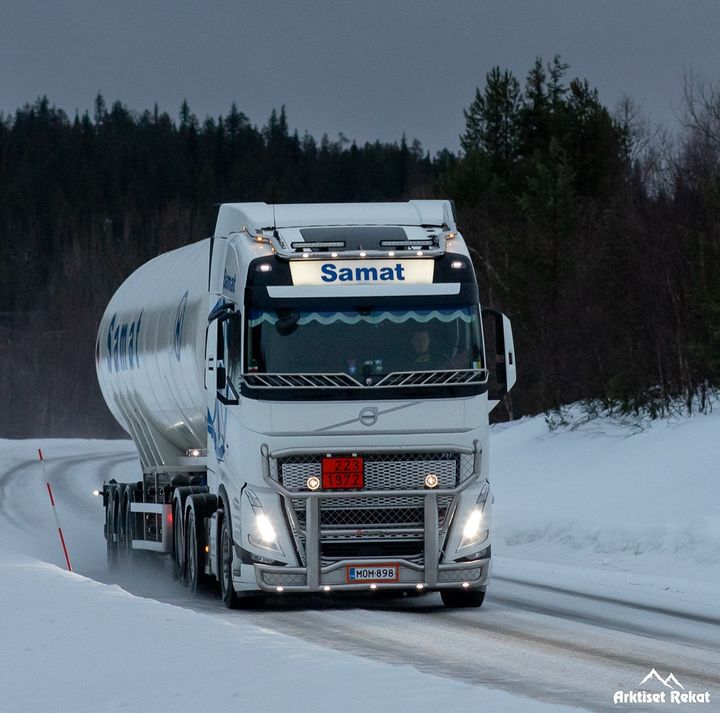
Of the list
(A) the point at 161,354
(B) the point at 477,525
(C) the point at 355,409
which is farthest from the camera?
(A) the point at 161,354

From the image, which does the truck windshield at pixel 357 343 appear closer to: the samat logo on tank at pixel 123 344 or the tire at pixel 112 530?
the samat logo on tank at pixel 123 344

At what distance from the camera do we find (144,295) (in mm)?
20203

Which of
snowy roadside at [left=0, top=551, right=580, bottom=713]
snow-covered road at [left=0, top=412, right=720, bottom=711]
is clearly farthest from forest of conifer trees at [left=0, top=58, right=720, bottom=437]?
snowy roadside at [left=0, top=551, right=580, bottom=713]

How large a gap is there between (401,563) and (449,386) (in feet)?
5.64

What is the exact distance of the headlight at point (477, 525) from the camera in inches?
542

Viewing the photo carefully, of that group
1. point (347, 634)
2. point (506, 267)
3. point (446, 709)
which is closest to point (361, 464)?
point (347, 634)

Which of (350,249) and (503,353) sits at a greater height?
(350,249)

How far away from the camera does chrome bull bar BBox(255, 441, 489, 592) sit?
44.1ft

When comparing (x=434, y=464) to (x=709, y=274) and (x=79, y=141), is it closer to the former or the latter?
(x=709, y=274)

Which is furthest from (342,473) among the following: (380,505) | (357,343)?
(357,343)
